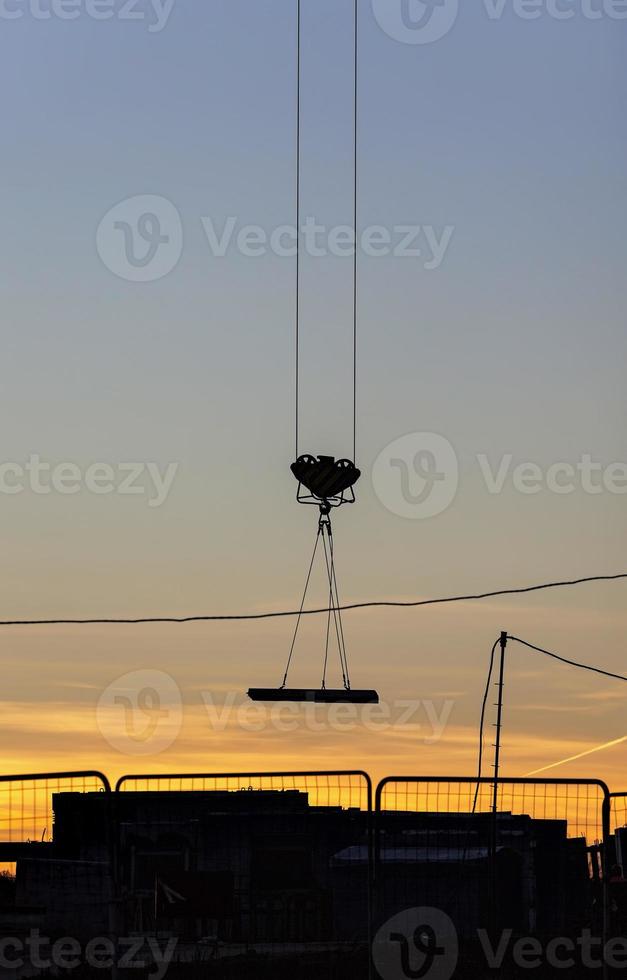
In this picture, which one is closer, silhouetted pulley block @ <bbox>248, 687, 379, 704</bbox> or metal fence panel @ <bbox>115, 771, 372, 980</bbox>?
metal fence panel @ <bbox>115, 771, 372, 980</bbox>

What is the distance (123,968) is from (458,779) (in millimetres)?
3918

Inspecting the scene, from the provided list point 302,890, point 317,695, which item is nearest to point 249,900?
point 302,890

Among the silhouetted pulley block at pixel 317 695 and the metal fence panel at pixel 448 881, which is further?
the silhouetted pulley block at pixel 317 695

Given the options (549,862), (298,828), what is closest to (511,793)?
(549,862)

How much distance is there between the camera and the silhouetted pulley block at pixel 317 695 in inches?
824

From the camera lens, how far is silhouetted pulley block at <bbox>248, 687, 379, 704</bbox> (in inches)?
824

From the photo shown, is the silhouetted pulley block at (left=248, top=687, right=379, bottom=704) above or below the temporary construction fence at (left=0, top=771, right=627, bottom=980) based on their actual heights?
above

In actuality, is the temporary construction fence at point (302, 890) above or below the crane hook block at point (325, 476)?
below

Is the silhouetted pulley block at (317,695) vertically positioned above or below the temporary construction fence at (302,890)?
above

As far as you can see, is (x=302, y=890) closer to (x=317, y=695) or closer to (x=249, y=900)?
(x=249, y=900)

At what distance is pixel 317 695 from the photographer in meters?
21.1

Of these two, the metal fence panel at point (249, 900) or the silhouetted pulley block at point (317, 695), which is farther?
the silhouetted pulley block at point (317, 695)

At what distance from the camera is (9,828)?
588 inches

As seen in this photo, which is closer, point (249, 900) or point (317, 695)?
point (249, 900)
